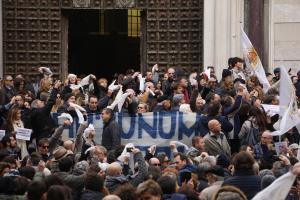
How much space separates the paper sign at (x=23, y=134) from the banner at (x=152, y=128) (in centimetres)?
133

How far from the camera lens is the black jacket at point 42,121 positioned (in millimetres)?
23250

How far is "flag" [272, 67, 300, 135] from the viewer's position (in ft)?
61.8

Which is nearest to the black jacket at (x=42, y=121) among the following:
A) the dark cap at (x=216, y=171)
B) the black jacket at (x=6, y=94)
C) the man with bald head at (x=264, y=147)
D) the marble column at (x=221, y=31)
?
the black jacket at (x=6, y=94)

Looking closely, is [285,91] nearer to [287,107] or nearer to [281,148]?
[287,107]

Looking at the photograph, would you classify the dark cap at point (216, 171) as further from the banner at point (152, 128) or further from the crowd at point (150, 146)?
the banner at point (152, 128)

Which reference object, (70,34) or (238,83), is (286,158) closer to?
(238,83)

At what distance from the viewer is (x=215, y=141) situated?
2102 cm

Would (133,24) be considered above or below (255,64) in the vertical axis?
above

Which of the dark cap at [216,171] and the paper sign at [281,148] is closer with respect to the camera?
the dark cap at [216,171]

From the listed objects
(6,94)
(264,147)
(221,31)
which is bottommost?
(264,147)

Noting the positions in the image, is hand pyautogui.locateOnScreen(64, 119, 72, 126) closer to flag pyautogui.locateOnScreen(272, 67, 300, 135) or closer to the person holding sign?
the person holding sign

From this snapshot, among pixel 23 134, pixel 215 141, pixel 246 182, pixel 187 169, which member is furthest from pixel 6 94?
pixel 246 182

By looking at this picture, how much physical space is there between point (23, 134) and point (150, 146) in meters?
2.20

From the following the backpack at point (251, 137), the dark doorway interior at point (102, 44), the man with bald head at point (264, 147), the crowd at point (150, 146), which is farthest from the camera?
the dark doorway interior at point (102, 44)
